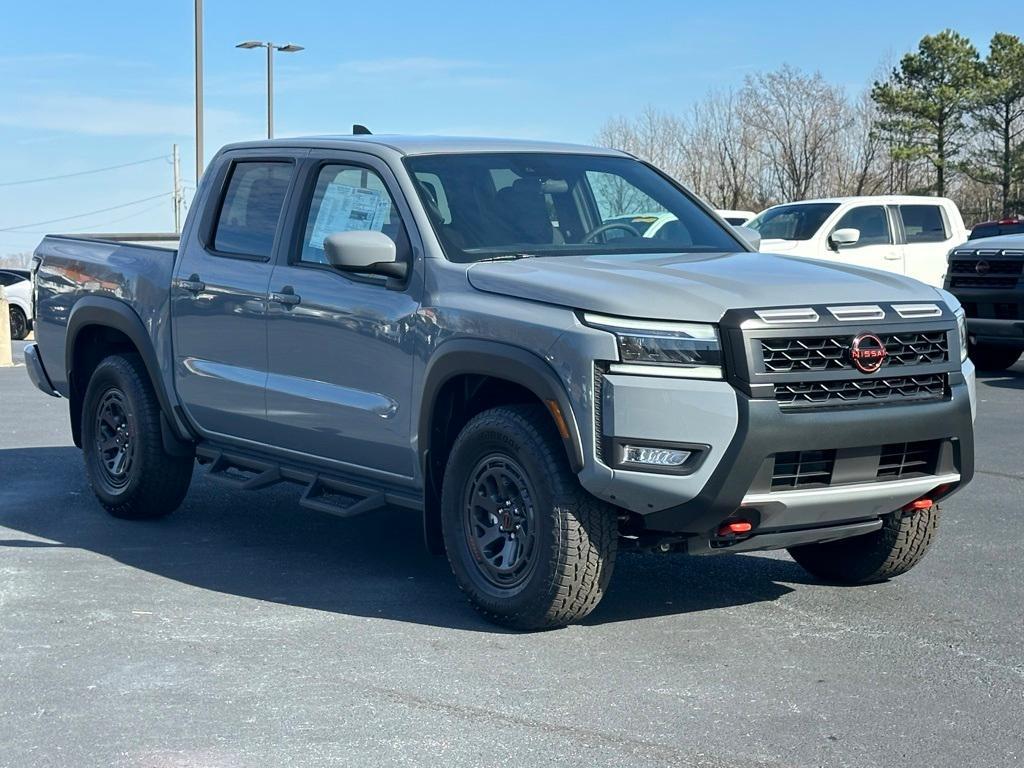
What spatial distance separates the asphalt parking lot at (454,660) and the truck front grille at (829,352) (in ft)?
3.39

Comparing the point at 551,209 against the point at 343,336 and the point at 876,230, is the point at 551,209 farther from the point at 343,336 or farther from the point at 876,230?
the point at 876,230

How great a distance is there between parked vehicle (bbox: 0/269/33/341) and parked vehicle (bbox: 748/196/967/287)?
14035 mm

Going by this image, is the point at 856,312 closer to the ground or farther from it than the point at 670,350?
farther from it

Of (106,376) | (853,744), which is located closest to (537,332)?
(853,744)

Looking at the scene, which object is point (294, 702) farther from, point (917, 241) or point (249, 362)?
point (917, 241)

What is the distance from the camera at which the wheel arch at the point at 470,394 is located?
17.2 ft

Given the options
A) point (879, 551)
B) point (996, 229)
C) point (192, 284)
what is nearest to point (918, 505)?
point (879, 551)

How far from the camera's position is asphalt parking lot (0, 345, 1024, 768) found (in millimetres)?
4340

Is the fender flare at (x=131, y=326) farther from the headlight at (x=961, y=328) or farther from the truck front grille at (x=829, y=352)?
the headlight at (x=961, y=328)

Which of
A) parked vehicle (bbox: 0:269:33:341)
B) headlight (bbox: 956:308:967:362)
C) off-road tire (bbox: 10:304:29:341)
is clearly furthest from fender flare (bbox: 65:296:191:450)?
off-road tire (bbox: 10:304:29:341)

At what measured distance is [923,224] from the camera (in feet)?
65.3

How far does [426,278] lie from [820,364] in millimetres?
1632

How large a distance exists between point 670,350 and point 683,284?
1.12ft

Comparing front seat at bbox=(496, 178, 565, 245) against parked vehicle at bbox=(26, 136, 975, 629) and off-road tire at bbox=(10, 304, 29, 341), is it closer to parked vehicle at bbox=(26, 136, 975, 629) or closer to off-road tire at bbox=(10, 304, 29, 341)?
parked vehicle at bbox=(26, 136, 975, 629)
